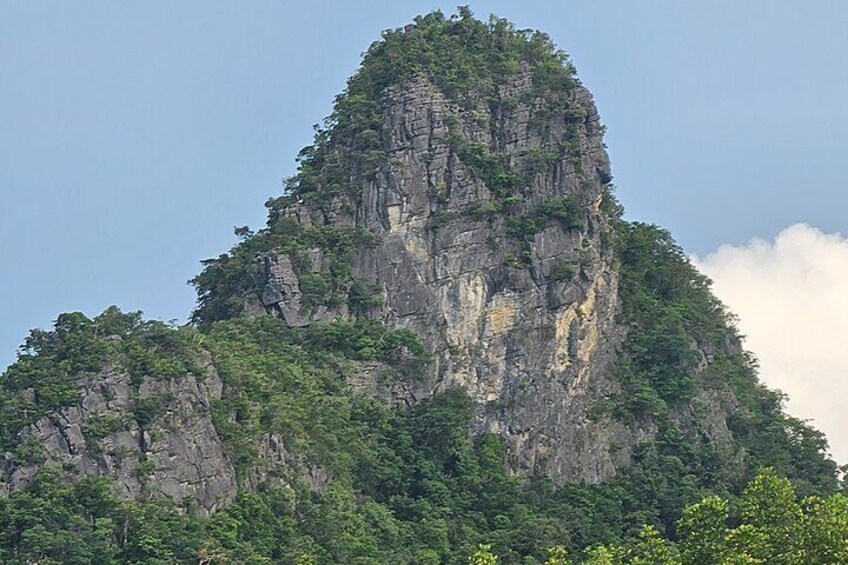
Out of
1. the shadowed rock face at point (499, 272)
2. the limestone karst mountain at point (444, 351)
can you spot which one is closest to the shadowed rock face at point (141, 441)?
the limestone karst mountain at point (444, 351)

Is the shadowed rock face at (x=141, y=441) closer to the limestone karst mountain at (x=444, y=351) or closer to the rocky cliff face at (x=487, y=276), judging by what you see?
the limestone karst mountain at (x=444, y=351)

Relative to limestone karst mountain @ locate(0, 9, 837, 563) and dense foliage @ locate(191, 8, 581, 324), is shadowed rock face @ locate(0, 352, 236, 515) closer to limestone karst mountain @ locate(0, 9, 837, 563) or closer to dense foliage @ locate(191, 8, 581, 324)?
limestone karst mountain @ locate(0, 9, 837, 563)

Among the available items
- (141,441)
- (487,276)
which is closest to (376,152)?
(487,276)

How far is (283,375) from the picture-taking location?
68.4 m

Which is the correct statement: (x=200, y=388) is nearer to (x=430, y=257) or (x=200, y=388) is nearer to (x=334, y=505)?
(x=334, y=505)

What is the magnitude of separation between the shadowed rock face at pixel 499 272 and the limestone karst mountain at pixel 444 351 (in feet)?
0.25

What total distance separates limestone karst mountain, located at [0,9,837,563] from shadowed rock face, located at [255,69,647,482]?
0.25 ft

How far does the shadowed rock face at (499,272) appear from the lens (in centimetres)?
7138

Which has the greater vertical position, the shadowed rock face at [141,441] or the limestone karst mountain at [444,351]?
the limestone karst mountain at [444,351]

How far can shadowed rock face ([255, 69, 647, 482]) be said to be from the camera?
71.4 m

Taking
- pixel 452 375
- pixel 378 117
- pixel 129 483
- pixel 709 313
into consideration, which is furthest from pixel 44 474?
pixel 709 313

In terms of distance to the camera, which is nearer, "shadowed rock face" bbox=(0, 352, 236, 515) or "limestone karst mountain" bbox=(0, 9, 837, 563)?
"shadowed rock face" bbox=(0, 352, 236, 515)

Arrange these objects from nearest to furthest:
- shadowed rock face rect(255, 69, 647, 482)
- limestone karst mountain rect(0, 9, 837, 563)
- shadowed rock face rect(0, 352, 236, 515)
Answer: shadowed rock face rect(0, 352, 236, 515)
limestone karst mountain rect(0, 9, 837, 563)
shadowed rock face rect(255, 69, 647, 482)

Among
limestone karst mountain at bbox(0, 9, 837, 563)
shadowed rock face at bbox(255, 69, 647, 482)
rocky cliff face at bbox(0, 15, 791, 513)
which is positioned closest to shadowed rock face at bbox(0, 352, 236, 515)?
limestone karst mountain at bbox(0, 9, 837, 563)
